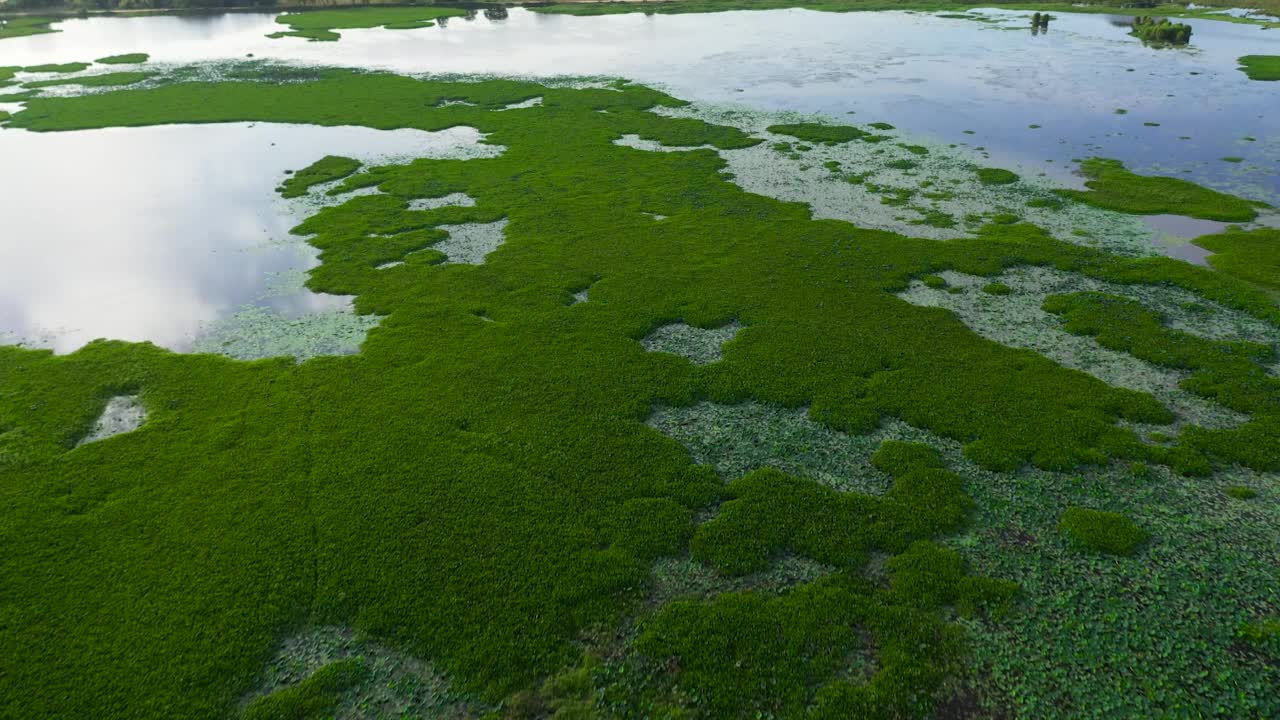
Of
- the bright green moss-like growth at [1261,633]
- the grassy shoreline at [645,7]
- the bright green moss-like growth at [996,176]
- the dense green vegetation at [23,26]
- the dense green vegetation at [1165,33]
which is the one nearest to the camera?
the bright green moss-like growth at [1261,633]

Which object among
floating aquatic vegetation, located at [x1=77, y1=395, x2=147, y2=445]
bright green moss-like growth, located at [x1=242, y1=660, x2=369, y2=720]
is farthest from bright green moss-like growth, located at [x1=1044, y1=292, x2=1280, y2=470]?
floating aquatic vegetation, located at [x1=77, y1=395, x2=147, y2=445]


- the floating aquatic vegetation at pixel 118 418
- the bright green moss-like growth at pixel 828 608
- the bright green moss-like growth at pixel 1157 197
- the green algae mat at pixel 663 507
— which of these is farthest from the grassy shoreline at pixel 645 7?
the bright green moss-like growth at pixel 828 608

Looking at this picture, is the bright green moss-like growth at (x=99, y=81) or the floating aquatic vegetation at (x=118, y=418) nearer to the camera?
the floating aquatic vegetation at (x=118, y=418)

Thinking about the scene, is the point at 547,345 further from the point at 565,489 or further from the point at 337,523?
the point at 337,523

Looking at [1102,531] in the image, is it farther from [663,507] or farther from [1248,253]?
[1248,253]

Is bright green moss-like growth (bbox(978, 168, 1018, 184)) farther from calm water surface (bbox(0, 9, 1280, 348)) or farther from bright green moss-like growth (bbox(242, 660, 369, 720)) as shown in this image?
bright green moss-like growth (bbox(242, 660, 369, 720))

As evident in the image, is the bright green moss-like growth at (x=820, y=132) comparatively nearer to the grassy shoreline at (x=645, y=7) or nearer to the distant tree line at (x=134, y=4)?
the grassy shoreline at (x=645, y=7)

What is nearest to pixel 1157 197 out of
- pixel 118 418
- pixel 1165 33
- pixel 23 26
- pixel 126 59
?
pixel 118 418
